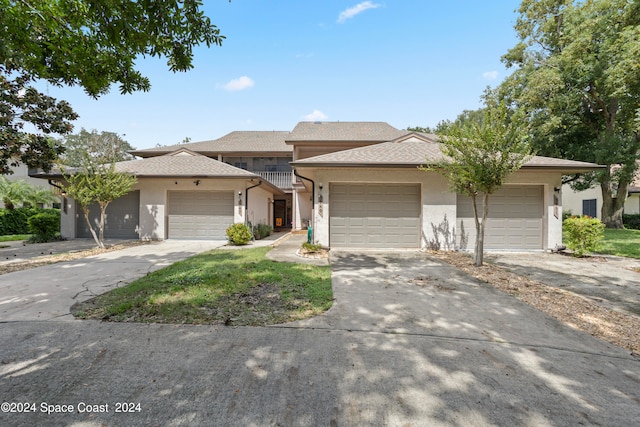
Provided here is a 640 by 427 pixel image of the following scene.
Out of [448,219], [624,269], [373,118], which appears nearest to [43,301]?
[448,219]

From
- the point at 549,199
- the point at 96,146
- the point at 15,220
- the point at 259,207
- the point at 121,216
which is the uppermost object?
the point at 96,146

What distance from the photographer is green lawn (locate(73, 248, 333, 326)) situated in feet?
12.2

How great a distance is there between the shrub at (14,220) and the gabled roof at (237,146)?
7.15m

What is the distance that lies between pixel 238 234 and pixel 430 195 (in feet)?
24.2

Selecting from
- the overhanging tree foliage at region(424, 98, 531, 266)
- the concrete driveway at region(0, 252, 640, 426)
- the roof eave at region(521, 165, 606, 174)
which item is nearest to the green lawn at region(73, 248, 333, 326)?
the concrete driveway at region(0, 252, 640, 426)

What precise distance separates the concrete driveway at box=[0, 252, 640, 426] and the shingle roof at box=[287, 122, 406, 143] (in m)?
15.8

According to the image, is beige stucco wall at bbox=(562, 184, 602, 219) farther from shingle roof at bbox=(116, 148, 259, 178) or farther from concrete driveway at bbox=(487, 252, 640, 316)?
shingle roof at bbox=(116, 148, 259, 178)

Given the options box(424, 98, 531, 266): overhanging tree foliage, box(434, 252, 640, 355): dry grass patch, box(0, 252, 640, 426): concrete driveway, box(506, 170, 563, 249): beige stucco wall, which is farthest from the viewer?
box(506, 170, 563, 249): beige stucco wall

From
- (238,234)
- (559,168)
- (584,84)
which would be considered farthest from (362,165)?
(584,84)

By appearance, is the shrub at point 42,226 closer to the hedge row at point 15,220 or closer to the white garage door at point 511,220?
the hedge row at point 15,220

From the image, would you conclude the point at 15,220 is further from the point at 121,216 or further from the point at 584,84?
the point at 584,84

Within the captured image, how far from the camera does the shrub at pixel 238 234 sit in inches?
439

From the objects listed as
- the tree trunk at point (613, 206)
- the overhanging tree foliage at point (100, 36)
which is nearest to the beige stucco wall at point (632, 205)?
the tree trunk at point (613, 206)

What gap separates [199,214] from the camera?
40.3ft
